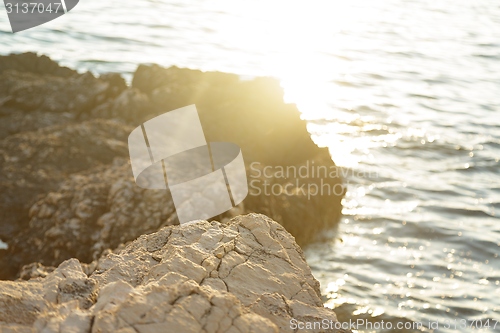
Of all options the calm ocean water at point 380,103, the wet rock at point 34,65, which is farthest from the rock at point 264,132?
the wet rock at point 34,65

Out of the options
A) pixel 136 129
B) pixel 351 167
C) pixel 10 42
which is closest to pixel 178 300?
pixel 136 129

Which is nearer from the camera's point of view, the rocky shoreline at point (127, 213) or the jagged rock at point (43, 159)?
the rocky shoreline at point (127, 213)

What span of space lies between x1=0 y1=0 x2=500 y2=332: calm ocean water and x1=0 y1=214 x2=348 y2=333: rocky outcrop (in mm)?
2748

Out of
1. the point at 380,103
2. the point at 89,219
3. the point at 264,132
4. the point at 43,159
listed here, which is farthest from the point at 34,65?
the point at 380,103

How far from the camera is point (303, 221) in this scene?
596cm

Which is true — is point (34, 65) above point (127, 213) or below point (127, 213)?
above

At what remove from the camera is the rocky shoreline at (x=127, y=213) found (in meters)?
2.03

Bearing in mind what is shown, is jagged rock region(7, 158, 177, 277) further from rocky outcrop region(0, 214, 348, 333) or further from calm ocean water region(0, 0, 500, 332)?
rocky outcrop region(0, 214, 348, 333)

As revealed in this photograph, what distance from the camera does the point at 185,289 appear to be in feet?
6.61

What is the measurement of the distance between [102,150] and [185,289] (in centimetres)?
405

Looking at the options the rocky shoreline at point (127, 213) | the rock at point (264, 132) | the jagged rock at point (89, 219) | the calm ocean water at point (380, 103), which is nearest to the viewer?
the rocky shoreline at point (127, 213)

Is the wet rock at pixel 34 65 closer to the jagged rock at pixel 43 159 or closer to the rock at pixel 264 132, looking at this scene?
the rock at pixel 264 132

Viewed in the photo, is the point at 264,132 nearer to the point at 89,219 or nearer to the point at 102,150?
the point at 102,150

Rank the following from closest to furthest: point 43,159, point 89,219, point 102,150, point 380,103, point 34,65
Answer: point 89,219
point 43,159
point 102,150
point 34,65
point 380,103
